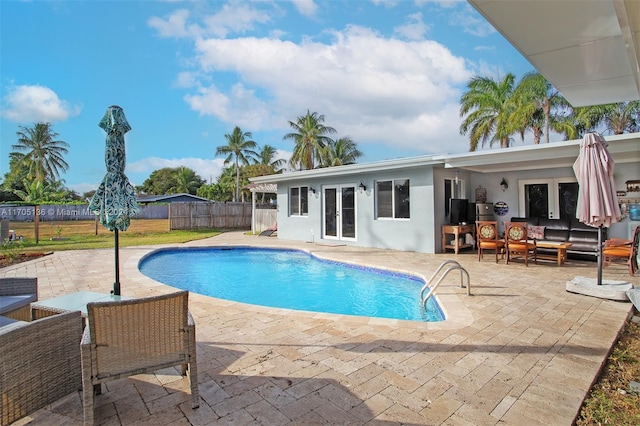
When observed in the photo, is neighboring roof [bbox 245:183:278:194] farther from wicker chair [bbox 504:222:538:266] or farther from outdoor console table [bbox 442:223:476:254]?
wicker chair [bbox 504:222:538:266]

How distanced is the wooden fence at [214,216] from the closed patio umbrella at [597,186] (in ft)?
46.3

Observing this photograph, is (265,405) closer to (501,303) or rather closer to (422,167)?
(501,303)

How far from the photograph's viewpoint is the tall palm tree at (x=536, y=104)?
20109 mm

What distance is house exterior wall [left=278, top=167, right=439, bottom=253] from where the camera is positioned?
33.1 feet

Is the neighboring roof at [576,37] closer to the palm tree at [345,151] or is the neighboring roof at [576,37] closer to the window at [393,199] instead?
the window at [393,199]

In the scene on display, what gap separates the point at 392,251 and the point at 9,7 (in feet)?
42.4

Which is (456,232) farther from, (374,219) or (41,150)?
(41,150)

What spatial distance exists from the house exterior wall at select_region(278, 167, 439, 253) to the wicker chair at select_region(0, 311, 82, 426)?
9.06 m

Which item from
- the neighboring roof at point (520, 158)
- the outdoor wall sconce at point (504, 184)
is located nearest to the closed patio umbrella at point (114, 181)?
the neighboring roof at point (520, 158)

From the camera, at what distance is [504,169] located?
1045 cm

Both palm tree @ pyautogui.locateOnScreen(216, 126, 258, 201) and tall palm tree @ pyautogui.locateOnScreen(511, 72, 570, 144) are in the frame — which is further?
palm tree @ pyautogui.locateOnScreen(216, 126, 258, 201)

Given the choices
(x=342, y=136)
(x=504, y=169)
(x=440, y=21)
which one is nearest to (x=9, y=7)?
(x=440, y=21)

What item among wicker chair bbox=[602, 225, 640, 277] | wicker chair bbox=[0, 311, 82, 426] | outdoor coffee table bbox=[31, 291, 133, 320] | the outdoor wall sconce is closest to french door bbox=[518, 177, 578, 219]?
the outdoor wall sconce

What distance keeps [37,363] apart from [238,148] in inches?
1385
